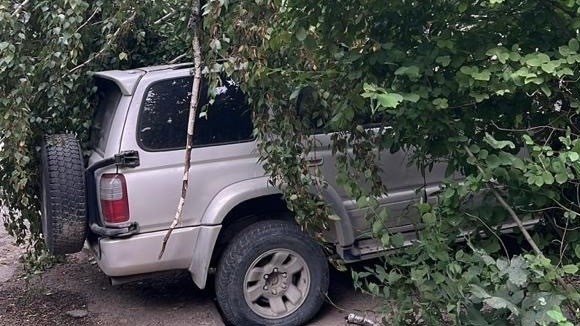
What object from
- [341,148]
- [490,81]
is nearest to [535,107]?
[490,81]

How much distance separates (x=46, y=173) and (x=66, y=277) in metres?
2.06

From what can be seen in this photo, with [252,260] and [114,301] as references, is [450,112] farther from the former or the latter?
[114,301]

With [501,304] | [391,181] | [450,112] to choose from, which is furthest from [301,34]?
[391,181]

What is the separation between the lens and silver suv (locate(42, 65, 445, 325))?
15.4ft

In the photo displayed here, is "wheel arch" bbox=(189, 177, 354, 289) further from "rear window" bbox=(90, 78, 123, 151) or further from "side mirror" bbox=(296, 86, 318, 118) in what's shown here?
"rear window" bbox=(90, 78, 123, 151)

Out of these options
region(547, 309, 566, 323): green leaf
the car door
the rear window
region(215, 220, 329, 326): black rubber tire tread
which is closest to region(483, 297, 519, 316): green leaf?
region(547, 309, 566, 323): green leaf

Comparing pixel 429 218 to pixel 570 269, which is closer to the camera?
pixel 570 269

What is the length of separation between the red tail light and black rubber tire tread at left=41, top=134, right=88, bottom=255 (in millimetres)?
165

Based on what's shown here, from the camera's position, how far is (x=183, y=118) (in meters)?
4.90

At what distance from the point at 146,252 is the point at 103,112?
1148 mm

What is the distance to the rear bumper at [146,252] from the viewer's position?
470 centimetres

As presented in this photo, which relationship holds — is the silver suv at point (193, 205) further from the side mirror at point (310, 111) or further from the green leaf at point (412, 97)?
the green leaf at point (412, 97)

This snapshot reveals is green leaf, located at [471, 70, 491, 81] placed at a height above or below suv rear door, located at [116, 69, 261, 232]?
above

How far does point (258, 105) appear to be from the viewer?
4.28 meters
